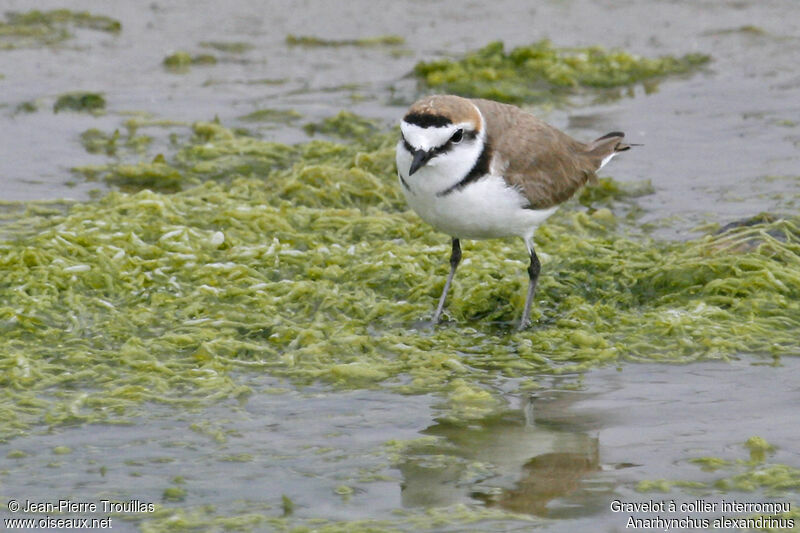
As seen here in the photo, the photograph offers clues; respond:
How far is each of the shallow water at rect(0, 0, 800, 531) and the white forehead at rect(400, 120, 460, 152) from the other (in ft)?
4.53

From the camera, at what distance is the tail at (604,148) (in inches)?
328

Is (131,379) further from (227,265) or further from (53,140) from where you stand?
(53,140)

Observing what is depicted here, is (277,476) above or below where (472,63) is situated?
below

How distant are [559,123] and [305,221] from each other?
3.54m

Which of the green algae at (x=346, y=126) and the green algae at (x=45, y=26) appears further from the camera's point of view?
the green algae at (x=45, y=26)

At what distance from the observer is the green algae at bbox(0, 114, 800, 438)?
263 inches

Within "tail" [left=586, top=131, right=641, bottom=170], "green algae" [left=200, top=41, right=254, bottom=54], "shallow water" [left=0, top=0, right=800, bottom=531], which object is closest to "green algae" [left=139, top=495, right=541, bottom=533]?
"shallow water" [left=0, top=0, right=800, bottom=531]

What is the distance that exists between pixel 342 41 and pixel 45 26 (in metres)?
3.42

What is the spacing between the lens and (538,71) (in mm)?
12883

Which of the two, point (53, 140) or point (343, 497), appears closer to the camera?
point (343, 497)

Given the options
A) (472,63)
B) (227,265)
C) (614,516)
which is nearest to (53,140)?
(227,265)

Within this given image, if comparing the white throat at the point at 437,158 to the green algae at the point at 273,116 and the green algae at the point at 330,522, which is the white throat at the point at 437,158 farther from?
the green algae at the point at 273,116

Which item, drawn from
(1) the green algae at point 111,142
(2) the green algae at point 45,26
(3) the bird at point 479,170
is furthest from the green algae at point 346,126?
(3) the bird at point 479,170

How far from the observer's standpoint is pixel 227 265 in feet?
26.6
